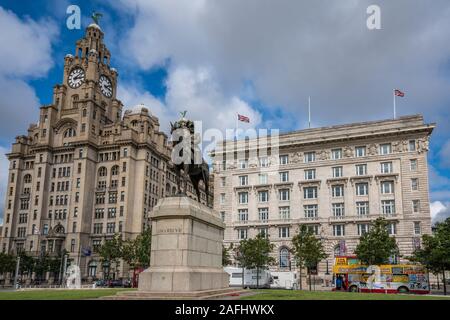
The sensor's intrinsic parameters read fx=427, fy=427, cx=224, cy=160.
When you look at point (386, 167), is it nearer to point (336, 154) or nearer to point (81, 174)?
point (336, 154)

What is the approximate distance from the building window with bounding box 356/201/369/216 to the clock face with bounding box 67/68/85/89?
7663 centimetres

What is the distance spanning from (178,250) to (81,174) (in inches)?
3438

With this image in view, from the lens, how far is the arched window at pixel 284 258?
77.3 metres

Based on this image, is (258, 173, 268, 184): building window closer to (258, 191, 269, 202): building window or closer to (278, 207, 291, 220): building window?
(258, 191, 269, 202): building window

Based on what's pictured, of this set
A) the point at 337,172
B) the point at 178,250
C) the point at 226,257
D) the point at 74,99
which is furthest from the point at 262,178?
the point at 178,250

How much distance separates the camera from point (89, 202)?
102 m

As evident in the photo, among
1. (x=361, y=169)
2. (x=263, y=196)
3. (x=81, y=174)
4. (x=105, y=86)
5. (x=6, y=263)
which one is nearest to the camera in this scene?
(x=361, y=169)

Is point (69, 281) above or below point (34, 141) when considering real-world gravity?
below

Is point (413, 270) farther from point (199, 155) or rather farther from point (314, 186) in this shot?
point (199, 155)

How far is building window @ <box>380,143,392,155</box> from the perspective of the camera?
74.4 meters

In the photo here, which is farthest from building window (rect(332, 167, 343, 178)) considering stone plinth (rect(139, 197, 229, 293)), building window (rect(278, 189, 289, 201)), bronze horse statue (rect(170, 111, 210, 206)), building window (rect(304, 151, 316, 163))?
Answer: stone plinth (rect(139, 197, 229, 293))

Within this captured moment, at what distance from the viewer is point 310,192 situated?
79000mm
